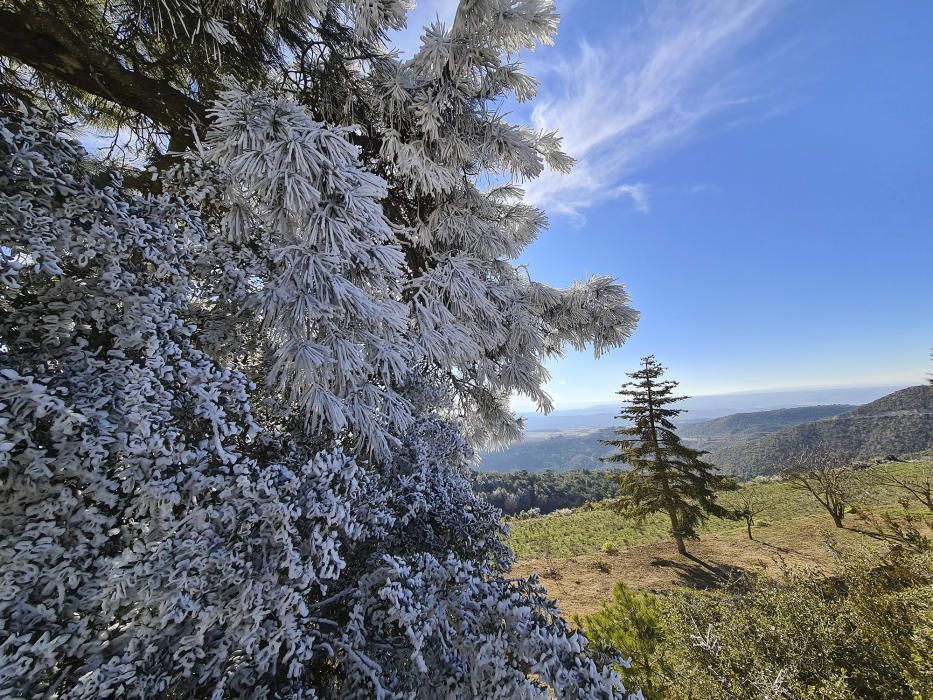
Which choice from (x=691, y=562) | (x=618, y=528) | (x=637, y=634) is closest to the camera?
(x=637, y=634)

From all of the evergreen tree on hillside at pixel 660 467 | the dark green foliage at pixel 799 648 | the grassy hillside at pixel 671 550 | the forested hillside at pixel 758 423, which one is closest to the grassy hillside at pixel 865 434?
the grassy hillside at pixel 671 550

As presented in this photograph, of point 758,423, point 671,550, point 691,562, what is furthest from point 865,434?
point 758,423

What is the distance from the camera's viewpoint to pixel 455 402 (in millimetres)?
4672

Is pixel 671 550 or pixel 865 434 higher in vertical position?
pixel 865 434

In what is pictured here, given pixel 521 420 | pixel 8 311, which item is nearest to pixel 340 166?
pixel 8 311

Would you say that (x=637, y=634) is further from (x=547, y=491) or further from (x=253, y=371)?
(x=547, y=491)

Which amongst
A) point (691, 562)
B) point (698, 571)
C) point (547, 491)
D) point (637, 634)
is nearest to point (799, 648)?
point (637, 634)

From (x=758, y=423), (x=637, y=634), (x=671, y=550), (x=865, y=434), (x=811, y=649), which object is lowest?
(x=758, y=423)

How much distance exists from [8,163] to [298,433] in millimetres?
1723

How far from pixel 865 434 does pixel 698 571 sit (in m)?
63.6

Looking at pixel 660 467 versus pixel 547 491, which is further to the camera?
pixel 547 491

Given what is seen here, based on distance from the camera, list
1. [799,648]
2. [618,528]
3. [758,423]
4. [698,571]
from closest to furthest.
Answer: [799,648]
[698,571]
[618,528]
[758,423]

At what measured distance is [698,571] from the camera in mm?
10977

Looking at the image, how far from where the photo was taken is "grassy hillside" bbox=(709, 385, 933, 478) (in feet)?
149
